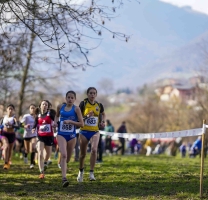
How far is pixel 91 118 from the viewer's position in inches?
498

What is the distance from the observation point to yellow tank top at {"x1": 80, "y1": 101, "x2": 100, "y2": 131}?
1268 cm

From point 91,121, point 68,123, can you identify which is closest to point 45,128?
point 91,121

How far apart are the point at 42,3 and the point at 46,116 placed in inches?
133

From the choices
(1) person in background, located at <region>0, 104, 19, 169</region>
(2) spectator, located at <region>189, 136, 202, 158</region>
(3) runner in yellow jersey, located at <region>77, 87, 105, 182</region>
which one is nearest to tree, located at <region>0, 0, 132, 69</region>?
(3) runner in yellow jersey, located at <region>77, 87, 105, 182</region>

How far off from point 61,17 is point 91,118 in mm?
2390

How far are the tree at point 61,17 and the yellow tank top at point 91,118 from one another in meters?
0.92

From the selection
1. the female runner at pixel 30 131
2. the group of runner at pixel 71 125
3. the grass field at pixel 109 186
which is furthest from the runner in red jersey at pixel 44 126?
the female runner at pixel 30 131

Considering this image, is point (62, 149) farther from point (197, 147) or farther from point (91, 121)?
point (197, 147)

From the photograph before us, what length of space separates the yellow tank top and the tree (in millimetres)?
919

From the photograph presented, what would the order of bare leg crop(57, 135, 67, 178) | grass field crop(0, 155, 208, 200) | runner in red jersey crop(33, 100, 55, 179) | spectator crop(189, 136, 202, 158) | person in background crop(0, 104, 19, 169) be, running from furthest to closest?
1. spectator crop(189, 136, 202, 158)
2. person in background crop(0, 104, 19, 169)
3. runner in red jersey crop(33, 100, 55, 179)
4. bare leg crop(57, 135, 67, 178)
5. grass field crop(0, 155, 208, 200)

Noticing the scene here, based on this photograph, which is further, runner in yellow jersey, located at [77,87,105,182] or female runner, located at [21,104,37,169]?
female runner, located at [21,104,37,169]

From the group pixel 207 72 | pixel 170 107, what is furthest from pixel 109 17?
pixel 170 107

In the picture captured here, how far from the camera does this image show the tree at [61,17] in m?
12.0

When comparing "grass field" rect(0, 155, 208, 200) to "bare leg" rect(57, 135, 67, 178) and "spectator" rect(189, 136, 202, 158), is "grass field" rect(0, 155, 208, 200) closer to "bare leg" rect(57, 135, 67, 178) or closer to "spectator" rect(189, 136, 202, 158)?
"bare leg" rect(57, 135, 67, 178)
